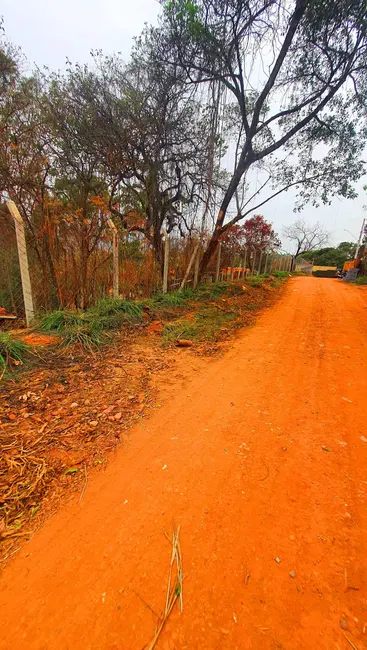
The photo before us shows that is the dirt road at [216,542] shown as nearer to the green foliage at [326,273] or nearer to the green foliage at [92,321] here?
the green foliage at [92,321]

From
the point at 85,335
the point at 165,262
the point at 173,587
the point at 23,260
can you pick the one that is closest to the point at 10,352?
the point at 85,335

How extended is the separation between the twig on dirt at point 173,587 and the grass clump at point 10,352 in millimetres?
2528

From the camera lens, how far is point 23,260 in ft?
13.7

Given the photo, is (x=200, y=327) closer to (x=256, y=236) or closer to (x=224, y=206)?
(x=224, y=206)

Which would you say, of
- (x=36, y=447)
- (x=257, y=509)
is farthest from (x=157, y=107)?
(x=257, y=509)

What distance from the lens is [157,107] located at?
7.33 m

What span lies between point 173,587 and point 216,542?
0.94ft

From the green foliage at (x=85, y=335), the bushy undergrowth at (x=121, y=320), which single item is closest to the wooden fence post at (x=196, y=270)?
the bushy undergrowth at (x=121, y=320)

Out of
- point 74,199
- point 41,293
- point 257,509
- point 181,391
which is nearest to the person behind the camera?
point 257,509

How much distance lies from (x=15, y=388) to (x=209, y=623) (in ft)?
8.14

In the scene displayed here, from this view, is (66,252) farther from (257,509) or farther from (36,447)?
(257,509)

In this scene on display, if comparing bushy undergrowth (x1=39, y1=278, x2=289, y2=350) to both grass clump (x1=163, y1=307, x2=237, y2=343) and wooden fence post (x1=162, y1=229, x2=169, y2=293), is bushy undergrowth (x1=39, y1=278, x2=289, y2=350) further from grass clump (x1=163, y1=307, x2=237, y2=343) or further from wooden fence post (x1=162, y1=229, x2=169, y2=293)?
wooden fence post (x1=162, y1=229, x2=169, y2=293)

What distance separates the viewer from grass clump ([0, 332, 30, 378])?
9.58 feet

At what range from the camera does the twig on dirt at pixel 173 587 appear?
972mm
